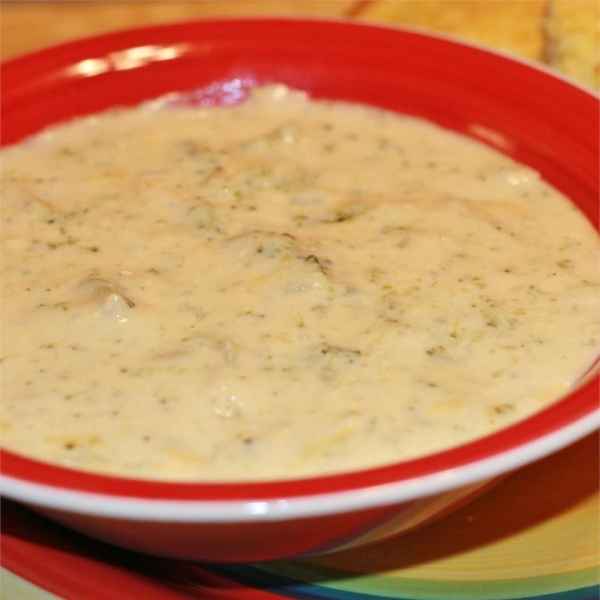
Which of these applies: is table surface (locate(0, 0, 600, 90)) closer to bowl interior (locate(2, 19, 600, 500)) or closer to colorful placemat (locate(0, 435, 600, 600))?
bowl interior (locate(2, 19, 600, 500))

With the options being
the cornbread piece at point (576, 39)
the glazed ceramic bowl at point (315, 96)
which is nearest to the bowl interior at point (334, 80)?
the glazed ceramic bowl at point (315, 96)

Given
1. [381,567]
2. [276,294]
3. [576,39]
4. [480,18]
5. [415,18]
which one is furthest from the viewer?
[415,18]

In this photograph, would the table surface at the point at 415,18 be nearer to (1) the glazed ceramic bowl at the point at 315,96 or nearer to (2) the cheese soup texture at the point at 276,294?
(1) the glazed ceramic bowl at the point at 315,96

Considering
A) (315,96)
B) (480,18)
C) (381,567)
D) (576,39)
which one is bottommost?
(381,567)

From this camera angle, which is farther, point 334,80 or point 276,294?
point 334,80

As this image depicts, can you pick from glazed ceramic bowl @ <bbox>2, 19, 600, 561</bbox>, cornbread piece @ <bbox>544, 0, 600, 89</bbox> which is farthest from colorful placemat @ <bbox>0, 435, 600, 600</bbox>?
cornbread piece @ <bbox>544, 0, 600, 89</bbox>

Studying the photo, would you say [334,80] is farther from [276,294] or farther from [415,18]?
[276,294]

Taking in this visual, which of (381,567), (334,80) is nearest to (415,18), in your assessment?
(334,80)
